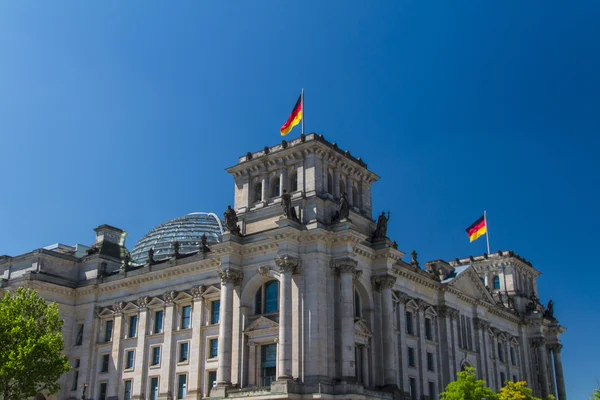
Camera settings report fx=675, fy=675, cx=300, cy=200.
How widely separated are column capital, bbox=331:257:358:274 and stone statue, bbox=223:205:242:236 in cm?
895

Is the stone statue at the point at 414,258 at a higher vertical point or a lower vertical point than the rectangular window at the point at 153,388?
higher

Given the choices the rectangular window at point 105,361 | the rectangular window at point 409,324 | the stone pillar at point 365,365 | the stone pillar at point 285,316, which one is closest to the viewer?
the stone pillar at point 285,316

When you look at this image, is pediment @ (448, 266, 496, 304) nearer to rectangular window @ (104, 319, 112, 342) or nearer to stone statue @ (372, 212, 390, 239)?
stone statue @ (372, 212, 390, 239)

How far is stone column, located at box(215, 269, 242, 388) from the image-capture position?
5270 centimetres

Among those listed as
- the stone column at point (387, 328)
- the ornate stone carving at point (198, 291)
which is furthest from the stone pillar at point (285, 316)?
the ornate stone carving at point (198, 291)

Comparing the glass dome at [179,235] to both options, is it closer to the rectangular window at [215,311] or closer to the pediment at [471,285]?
the rectangular window at [215,311]

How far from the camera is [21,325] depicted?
49.6 m

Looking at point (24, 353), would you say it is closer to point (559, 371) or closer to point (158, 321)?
point (158, 321)

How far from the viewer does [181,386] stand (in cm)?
5947

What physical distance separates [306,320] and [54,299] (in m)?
31.6

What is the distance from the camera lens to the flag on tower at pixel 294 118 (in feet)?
193

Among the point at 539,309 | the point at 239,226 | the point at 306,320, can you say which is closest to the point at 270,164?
the point at 239,226

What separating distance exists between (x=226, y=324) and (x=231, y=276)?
3.88m

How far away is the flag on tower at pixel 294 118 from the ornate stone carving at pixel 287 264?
12.8 metres
